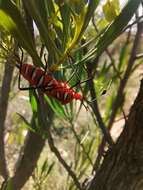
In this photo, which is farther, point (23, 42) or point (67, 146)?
point (67, 146)

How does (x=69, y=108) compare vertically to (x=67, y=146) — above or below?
below

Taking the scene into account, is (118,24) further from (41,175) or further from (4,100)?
(41,175)

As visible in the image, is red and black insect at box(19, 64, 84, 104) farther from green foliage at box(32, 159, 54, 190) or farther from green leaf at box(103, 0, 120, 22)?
green foliage at box(32, 159, 54, 190)

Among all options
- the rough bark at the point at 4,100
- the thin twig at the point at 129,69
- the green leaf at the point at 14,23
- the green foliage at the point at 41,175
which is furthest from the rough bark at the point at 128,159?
the thin twig at the point at 129,69

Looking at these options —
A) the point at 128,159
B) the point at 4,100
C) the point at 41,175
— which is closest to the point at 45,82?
→ the point at 128,159

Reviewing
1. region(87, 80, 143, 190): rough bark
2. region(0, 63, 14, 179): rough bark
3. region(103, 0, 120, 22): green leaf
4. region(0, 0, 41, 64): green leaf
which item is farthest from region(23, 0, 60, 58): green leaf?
region(0, 63, 14, 179): rough bark

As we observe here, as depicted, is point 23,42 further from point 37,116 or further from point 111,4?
point 37,116

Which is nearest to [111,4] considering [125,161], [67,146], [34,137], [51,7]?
[51,7]
